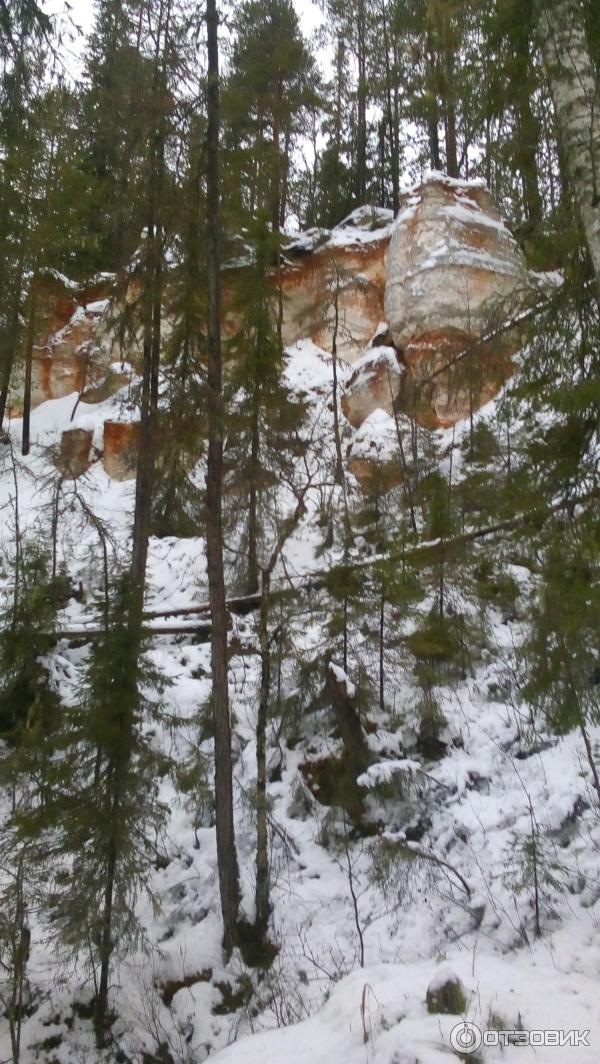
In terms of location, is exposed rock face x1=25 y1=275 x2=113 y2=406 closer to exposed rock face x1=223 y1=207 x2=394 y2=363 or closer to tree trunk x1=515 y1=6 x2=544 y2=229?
exposed rock face x1=223 y1=207 x2=394 y2=363

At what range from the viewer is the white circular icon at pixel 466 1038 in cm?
362

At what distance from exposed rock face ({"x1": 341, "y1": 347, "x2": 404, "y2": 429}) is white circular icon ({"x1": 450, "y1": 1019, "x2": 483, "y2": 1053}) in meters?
17.4

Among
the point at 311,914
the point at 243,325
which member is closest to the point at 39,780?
the point at 311,914

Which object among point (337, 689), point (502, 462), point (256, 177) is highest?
point (256, 177)

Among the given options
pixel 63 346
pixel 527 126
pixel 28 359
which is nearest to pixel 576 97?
pixel 527 126

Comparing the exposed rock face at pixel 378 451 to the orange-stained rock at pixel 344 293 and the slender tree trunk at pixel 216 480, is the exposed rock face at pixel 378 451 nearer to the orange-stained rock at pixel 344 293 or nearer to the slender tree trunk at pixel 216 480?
the orange-stained rock at pixel 344 293

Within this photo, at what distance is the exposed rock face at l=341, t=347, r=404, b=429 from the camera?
65.9ft

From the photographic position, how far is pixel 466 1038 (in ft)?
12.1

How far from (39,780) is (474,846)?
5.11 metres

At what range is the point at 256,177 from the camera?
9.41 metres

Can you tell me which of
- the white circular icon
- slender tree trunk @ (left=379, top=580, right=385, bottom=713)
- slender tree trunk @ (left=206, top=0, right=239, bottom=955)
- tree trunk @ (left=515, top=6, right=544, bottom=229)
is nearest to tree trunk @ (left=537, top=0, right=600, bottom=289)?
tree trunk @ (left=515, top=6, right=544, bottom=229)

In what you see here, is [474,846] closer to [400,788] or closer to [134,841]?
[400,788]

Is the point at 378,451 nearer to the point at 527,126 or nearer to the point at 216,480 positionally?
the point at 216,480

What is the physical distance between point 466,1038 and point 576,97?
257 inches
